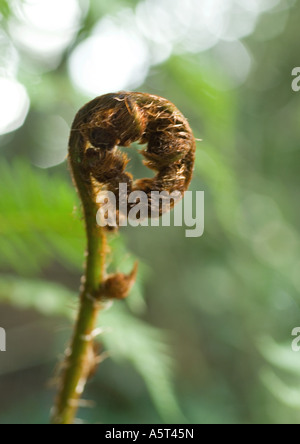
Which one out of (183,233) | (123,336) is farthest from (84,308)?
(183,233)

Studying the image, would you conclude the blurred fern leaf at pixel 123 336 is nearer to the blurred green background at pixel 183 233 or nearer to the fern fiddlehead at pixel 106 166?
the blurred green background at pixel 183 233

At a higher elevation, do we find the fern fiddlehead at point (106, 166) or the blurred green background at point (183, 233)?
the blurred green background at point (183, 233)

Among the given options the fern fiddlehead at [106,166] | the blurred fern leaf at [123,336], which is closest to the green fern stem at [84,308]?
the fern fiddlehead at [106,166]

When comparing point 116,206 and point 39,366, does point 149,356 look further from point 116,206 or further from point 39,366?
point 39,366

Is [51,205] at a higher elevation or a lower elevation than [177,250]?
lower

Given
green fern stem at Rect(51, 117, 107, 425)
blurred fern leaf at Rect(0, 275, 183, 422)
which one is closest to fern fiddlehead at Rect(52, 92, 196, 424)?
green fern stem at Rect(51, 117, 107, 425)

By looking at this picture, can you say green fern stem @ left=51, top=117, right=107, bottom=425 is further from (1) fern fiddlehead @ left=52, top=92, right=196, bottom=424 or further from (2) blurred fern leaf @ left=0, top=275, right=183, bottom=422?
(2) blurred fern leaf @ left=0, top=275, right=183, bottom=422

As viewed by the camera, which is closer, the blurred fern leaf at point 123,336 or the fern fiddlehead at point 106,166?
the fern fiddlehead at point 106,166

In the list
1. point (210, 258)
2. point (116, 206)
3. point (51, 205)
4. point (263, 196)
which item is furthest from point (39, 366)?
point (116, 206)
